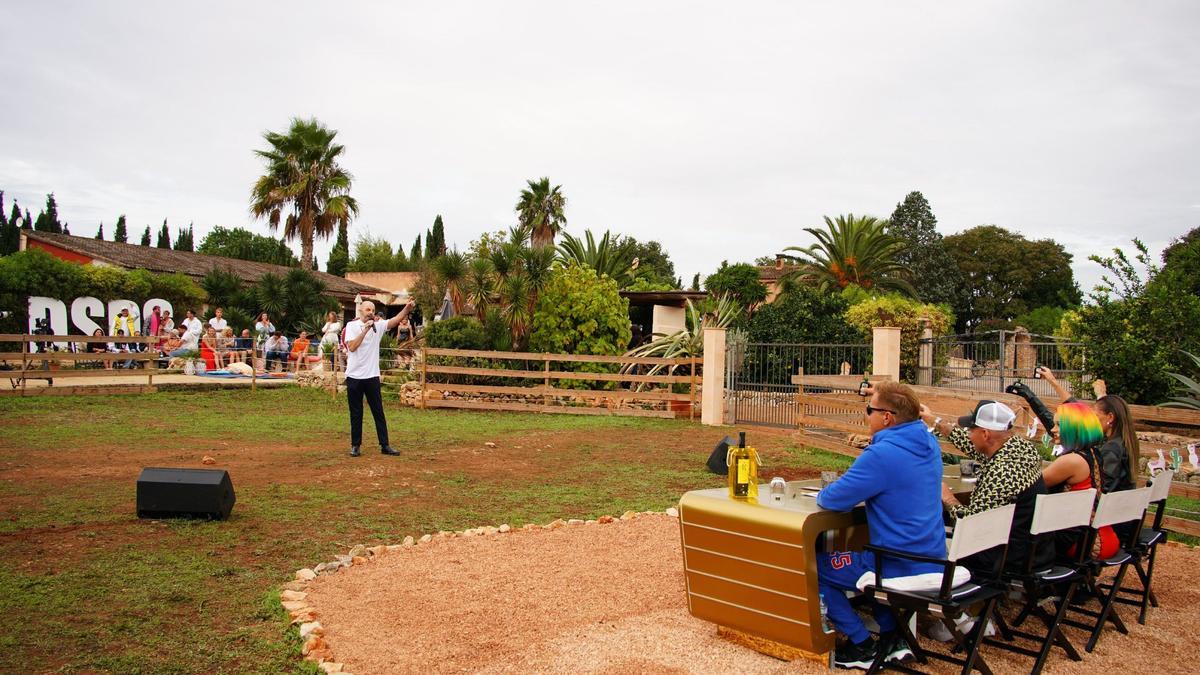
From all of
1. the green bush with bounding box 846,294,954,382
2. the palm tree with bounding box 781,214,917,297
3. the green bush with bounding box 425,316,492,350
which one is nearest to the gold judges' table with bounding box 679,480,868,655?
the green bush with bounding box 425,316,492,350

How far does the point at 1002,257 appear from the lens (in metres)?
57.7

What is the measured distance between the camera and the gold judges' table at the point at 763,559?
3836 millimetres

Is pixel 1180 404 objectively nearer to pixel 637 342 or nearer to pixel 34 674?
pixel 34 674

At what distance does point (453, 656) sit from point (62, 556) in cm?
342

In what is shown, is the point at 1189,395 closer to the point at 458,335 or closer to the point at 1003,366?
the point at 1003,366

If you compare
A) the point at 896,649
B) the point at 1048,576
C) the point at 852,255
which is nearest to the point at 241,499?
the point at 896,649

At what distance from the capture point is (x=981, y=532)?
152 inches

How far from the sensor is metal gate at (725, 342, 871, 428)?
16688mm

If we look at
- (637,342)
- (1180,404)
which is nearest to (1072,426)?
(1180,404)

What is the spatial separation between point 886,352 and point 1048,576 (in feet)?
37.1

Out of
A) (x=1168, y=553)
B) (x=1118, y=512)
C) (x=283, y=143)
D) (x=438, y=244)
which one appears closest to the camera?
(x=1118, y=512)

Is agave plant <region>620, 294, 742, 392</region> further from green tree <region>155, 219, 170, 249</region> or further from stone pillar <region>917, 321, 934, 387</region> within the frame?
green tree <region>155, 219, 170, 249</region>

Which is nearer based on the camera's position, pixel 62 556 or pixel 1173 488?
pixel 62 556

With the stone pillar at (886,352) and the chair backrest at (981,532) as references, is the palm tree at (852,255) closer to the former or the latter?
the stone pillar at (886,352)
